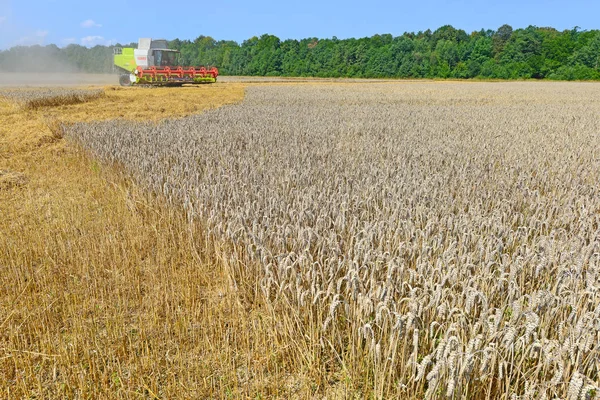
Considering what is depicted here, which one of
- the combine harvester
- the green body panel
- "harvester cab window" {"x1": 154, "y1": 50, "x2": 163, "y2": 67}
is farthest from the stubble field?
the green body panel

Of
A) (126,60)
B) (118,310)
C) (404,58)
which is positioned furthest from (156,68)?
(404,58)

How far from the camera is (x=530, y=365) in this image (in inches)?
76.3

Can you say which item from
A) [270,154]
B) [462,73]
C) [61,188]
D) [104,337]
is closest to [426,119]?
[270,154]

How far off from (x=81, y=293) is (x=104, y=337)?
66cm

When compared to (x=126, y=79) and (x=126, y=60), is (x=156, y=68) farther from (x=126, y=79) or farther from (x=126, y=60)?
(x=126, y=60)

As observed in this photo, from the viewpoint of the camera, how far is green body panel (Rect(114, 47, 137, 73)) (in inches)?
1132

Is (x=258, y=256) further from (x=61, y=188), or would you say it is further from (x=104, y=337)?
(x=61, y=188)

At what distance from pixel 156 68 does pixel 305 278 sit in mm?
28220

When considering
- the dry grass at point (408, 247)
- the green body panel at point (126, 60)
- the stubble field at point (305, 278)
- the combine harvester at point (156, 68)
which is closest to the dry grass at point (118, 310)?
the stubble field at point (305, 278)

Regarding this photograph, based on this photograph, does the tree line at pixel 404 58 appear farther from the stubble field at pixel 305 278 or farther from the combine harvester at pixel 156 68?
the stubble field at pixel 305 278

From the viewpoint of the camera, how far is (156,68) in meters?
27.6

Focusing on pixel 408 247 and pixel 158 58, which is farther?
pixel 158 58

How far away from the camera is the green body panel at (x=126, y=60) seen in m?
28.8

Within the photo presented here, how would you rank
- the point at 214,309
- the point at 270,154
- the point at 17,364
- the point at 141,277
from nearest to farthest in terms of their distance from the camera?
the point at 17,364
the point at 214,309
the point at 141,277
the point at 270,154
